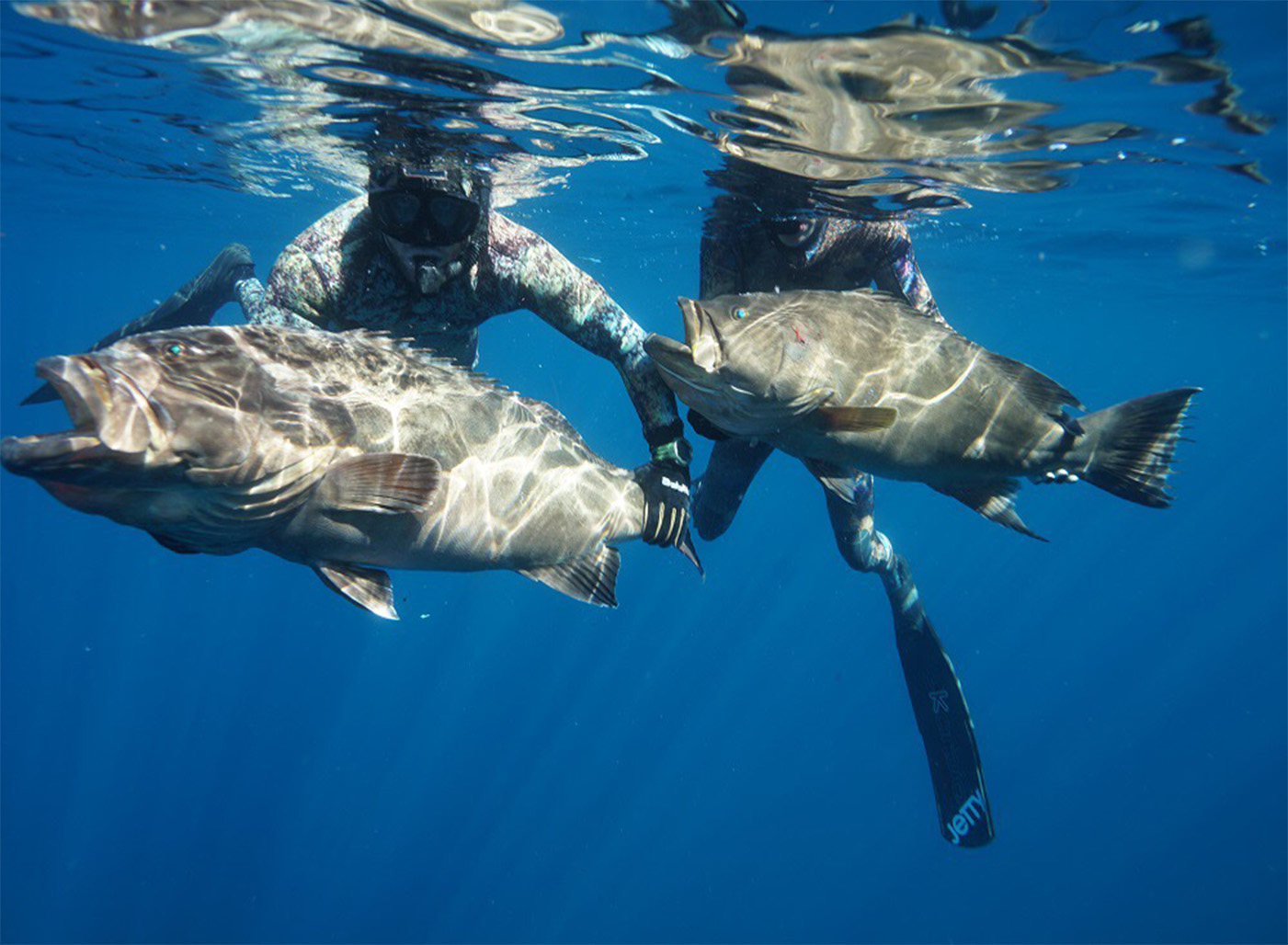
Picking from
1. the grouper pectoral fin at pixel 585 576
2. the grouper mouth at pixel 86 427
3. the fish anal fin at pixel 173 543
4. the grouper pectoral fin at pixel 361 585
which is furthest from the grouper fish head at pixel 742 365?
the fish anal fin at pixel 173 543

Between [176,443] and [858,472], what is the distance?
588cm

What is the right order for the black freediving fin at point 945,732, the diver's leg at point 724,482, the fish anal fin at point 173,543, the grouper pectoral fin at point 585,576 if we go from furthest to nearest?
1. the black freediving fin at point 945,732
2. the diver's leg at point 724,482
3. the grouper pectoral fin at point 585,576
4. the fish anal fin at point 173,543

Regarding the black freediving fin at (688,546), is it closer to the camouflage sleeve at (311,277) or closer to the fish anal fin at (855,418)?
the fish anal fin at (855,418)

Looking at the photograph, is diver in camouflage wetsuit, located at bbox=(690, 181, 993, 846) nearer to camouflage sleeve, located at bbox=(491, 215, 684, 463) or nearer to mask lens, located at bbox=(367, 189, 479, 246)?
camouflage sleeve, located at bbox=(491, 215, 684, 463)

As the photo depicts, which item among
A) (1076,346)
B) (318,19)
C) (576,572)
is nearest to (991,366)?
(576,572)

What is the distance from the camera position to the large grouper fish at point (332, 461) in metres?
2.95

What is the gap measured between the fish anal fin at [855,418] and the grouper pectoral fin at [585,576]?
156 cm

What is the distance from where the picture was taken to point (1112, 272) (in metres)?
22.3

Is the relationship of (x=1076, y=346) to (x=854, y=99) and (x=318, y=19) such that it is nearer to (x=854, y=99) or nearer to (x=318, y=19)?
(x=854, y=99)

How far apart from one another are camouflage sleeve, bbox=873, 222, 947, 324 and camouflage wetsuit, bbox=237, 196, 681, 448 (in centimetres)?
336

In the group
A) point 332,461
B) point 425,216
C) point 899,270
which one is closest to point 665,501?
point 332,461

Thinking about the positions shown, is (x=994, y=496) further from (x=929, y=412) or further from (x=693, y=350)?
(x=693, y=350)

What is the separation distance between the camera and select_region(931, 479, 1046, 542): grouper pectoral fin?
4.92 metres

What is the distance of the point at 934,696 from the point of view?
9.25m
